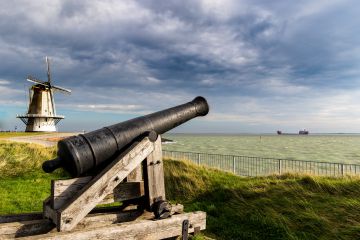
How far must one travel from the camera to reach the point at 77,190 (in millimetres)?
4055

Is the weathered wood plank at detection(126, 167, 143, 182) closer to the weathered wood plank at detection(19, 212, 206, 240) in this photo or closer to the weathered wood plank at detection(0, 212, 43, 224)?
the weathered wood plank at detection(19, 212, 206, 240)

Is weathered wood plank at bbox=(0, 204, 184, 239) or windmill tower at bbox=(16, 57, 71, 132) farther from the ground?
windmill tower at bbox=(16, 57, 71, 132)

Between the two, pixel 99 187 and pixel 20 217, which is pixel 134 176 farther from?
pixel 20 217

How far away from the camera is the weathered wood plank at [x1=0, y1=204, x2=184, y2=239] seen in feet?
12.9

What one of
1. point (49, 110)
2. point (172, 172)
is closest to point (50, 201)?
point (172, 172)

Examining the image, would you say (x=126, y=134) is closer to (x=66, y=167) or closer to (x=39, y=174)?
(x=66, y=167)

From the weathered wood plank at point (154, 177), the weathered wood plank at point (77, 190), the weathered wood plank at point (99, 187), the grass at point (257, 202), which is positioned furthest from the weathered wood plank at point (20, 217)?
the grass at point (257, 202)

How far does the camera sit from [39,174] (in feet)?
41.6

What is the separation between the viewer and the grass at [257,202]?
593 cm

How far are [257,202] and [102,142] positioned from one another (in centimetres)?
443

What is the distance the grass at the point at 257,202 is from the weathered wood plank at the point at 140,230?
168 cm

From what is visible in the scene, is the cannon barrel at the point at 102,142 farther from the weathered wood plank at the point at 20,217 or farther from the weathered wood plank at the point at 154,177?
the weathered wood plank at the point at 20,217

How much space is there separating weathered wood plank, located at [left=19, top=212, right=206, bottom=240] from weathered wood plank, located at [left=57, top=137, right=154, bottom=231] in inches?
6.6

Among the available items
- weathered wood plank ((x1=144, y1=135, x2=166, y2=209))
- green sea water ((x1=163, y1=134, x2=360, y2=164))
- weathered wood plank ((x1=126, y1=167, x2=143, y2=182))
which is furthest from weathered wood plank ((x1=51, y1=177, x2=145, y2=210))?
green sea water ((x1=163, y1=134, x2=360, y2=164))
